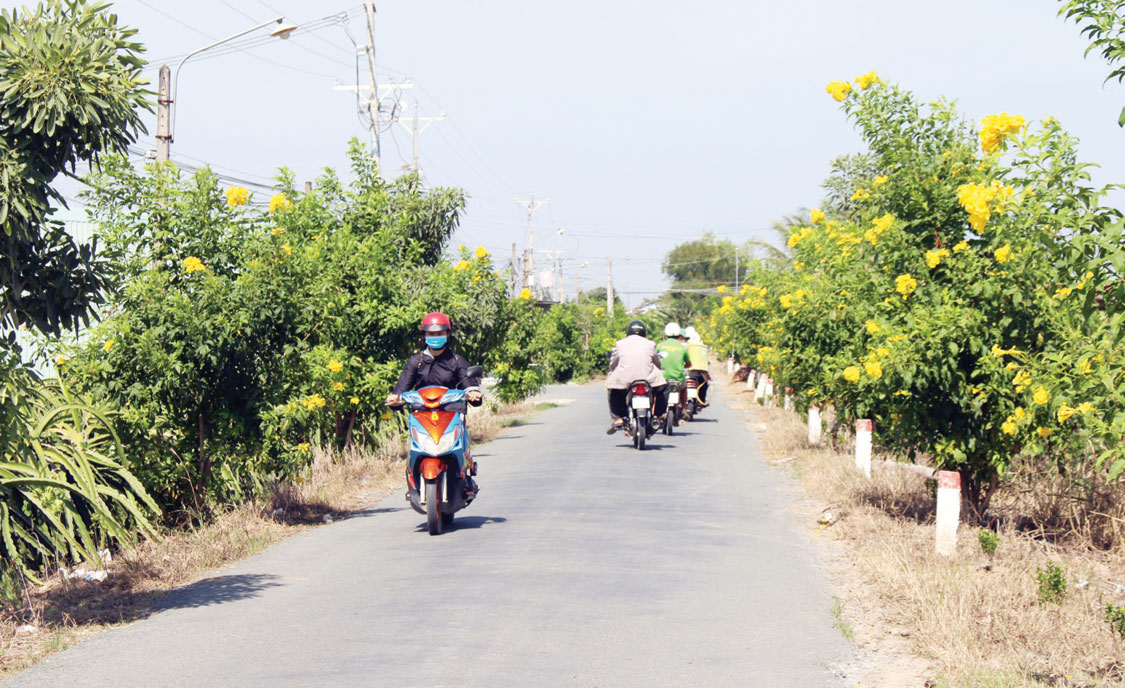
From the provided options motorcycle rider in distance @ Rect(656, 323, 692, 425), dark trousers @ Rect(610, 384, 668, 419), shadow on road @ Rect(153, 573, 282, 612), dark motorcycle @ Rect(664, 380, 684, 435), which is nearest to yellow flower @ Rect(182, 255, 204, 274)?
shadow on road @ Rect(153, 573, 282, 612)

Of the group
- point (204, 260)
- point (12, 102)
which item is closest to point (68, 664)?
point (12, 102)

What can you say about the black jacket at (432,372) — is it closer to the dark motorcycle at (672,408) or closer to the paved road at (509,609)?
the paved road at (509,609)

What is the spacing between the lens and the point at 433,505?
34.6 feet

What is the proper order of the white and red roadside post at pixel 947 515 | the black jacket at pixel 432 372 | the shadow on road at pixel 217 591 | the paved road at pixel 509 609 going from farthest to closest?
the black jacket at pixel 432 372 < the white and red roadside post at pixel 947 515 < the shadow on road at pixel 217 591 < the paved road at pixel 509 609

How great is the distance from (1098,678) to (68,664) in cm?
540

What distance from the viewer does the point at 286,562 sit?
9.63 meters

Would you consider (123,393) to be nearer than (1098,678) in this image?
No

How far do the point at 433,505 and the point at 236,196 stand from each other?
3445 millimetres

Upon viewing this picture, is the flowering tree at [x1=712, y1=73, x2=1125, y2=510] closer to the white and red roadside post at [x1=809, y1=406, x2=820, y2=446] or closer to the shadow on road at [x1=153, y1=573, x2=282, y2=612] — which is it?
the shadow on road at [x1=153, y1=573, x2=282, y2=612]

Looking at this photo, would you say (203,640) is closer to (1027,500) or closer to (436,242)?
(1027,500)

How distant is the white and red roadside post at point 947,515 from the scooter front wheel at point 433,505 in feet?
13.9

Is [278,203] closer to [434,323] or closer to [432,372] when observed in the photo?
[434,323]

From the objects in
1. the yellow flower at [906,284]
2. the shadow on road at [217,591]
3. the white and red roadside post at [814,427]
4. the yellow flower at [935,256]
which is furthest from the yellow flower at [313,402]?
the white and red roadside post at [814,427]

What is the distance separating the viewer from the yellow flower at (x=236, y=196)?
1114 centimetres
